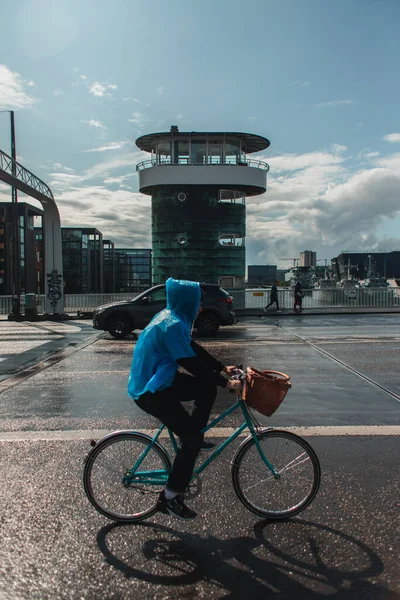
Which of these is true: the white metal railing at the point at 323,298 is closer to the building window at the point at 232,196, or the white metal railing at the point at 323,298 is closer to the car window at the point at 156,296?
the building window at the point at 232,196

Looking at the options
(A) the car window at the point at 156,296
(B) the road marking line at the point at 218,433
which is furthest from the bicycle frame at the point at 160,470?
(A) the car window at the point at 156,296

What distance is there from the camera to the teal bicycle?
3.90 m

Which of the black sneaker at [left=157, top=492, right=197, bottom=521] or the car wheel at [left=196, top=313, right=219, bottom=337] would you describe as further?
the car wheel at [left=196, top=313, right=219, bottom=337]

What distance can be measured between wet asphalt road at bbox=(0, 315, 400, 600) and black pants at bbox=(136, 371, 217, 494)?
0.40m

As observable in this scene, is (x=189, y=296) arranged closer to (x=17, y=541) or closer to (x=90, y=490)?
(x=90, y=490)

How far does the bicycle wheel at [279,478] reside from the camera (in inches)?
155

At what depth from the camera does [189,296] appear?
3684 millimetres

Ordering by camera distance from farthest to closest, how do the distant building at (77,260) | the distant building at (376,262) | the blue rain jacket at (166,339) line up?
the distant building at (376,262) → the distant building at (77,260) → the blue rain jacket at (166,339)

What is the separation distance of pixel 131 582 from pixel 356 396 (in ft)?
17.9

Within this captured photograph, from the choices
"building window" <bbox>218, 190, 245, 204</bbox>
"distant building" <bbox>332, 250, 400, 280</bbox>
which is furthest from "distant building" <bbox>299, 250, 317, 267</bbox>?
"building window" <bbox>218, 190, 245, 204</bbox>

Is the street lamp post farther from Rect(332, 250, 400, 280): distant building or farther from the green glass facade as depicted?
Rect(332, 250, 400, 280): distant building

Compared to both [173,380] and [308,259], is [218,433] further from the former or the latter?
[308,259]

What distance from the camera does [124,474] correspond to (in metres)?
3.99

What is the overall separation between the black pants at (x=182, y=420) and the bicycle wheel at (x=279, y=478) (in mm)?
408
